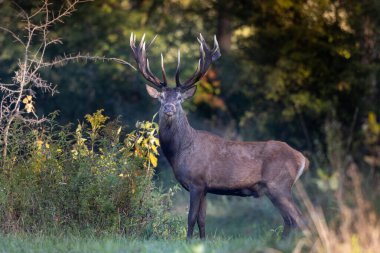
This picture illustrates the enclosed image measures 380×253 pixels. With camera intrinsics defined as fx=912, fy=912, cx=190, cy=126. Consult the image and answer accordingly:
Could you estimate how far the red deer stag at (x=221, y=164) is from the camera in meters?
12.4

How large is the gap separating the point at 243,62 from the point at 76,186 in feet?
46.4

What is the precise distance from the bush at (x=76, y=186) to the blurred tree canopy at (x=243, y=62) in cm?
1063

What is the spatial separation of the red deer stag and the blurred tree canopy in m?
9.54

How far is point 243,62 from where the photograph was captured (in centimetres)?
2548

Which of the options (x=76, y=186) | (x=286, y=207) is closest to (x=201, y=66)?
(x=286, y=207)

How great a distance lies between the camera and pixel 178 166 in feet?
41.0

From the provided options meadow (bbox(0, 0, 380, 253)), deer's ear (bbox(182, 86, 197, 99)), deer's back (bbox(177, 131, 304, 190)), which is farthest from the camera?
meadow (bbox(0, 0, 380, 253))

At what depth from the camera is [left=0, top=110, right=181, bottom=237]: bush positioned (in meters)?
11.8

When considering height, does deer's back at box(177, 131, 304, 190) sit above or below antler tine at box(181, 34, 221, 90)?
below

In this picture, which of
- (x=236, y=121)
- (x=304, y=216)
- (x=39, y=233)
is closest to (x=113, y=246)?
(x=39, y=233)

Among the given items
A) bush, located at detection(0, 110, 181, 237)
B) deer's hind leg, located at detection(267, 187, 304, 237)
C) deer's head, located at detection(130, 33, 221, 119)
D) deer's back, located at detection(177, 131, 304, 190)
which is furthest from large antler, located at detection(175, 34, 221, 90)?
deer's hind leg, located at detection(267, 187, 304, 237)

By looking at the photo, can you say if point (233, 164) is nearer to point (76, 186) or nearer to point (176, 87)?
point (176, 87)

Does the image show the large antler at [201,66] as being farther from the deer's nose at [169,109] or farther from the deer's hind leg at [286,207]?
the deer's hind leg at [286,207]

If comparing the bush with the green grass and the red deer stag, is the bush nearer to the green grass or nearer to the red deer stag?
the red deer stag
